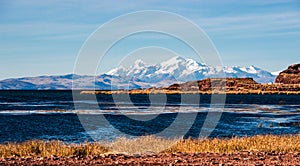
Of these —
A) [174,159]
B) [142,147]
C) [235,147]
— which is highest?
[142,147]

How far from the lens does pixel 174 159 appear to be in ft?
57.5

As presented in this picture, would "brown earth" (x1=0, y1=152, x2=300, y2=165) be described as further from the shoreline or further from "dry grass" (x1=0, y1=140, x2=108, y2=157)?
"dry grass" (x1=0, y1=140, x2=108, y2=157)

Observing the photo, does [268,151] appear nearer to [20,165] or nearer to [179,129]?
[20,165]

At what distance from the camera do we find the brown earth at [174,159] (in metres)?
16.7

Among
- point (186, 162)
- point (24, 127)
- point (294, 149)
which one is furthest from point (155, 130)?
point (186, 162)

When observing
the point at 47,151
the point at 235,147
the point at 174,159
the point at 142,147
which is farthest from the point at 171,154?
the point at 47,151

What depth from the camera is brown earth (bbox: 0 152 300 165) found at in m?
16.7

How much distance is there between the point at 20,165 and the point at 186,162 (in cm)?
530

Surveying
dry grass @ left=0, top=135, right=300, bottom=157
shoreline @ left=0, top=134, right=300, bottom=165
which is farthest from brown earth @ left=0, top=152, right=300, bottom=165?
dry grass @ left=0, top=135, right=300, bottom=157

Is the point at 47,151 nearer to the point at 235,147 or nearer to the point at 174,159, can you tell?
the point at 174,159

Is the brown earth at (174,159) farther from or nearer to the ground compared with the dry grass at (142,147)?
nearer to the ground

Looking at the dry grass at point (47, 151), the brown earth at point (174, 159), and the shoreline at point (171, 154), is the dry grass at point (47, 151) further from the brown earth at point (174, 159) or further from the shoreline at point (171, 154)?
the brown earth at point (174, 159)

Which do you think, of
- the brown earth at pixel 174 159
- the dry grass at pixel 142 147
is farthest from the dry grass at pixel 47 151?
the brown earth at pixel 174 159

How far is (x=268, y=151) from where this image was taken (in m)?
20.3
